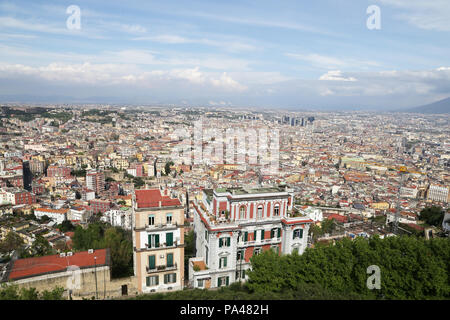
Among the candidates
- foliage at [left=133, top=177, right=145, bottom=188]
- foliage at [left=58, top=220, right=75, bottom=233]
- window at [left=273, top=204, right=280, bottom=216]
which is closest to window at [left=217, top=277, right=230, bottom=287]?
window at [left=273, top=204, right=280, bottom=216]

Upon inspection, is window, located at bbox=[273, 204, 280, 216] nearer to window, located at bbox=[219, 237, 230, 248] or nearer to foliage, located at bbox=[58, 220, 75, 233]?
window, located at bbox=[219, 237, 230, 248]

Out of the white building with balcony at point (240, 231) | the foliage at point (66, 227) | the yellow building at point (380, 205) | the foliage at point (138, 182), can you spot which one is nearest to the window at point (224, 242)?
the white building with balcony at point (240, 231)

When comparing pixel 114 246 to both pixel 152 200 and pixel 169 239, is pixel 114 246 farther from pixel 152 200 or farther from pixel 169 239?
pixel 152 200

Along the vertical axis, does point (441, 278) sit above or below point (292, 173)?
above

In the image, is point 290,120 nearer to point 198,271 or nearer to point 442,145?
point 442,145
